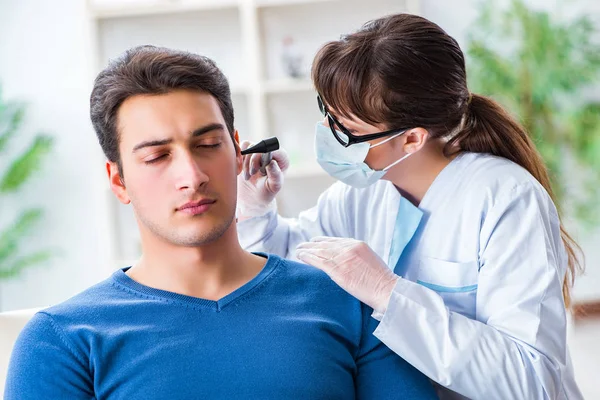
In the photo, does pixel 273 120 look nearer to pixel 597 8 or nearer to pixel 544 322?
pixel 597 8

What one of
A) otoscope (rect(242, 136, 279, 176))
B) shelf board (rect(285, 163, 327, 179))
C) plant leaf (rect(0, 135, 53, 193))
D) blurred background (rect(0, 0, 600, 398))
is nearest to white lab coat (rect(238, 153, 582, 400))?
otoscope (rect(242, 136, 279, 176))

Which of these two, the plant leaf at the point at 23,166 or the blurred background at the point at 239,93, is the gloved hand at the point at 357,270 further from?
the plant leaf at the point at 23,166

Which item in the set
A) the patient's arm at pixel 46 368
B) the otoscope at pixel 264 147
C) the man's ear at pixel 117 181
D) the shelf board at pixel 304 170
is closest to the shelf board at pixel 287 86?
the shelf board at pixel 304 170

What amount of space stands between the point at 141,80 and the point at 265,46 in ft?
9.42

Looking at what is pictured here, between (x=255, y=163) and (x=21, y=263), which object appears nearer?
(x=255, y=163)

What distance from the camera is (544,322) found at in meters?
1.55

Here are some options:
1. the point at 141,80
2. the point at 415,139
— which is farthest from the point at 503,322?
the point at 141,80

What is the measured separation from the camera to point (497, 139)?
183cm

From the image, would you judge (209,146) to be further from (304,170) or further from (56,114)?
(56,114)

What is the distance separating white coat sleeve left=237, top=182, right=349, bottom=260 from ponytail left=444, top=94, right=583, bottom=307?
1.22 ft

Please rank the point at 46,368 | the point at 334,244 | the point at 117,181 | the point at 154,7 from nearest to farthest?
1. the point at 46,368
2. the point at 117,181
3. the point at 334,244
4. the point at 154,7

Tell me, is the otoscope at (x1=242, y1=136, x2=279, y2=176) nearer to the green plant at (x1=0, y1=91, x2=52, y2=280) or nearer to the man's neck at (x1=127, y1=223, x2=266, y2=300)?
the man's neck at (x1=127, y1=223, x2=266, y2=300)

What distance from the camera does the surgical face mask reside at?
6.05 feet

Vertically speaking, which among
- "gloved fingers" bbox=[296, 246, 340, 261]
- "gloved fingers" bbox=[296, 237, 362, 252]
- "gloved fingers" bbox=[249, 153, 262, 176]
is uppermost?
"gloved fingers" bbox=[249, 153, 262, 176]
